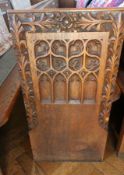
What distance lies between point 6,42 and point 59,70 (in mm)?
597

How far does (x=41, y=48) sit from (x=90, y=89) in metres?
0.29

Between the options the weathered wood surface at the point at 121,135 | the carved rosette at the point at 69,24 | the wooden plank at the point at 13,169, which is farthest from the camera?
the wooden plank at the point at 13,169

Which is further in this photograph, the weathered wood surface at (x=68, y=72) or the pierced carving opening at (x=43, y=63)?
the pierced carving opening at (x=43, y=63)

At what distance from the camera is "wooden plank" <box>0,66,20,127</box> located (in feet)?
2.73

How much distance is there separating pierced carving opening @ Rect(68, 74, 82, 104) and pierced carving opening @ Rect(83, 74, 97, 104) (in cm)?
3

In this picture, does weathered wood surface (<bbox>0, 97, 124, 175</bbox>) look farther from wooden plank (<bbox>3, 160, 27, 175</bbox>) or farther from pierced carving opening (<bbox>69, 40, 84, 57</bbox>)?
pierced carving opening (<bbox>69, 40, 84, 57</bbox>)

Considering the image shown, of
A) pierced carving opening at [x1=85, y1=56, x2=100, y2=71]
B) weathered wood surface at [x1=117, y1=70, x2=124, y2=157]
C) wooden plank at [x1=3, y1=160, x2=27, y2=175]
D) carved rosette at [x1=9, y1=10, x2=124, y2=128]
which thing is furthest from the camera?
wooden plank at [x1=3, y1=160, x2=27, y2=175]

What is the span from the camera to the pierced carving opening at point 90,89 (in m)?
0.87

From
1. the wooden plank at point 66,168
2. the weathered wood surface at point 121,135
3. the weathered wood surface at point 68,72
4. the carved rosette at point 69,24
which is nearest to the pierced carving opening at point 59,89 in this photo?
the weathered wood surface at point 68,72

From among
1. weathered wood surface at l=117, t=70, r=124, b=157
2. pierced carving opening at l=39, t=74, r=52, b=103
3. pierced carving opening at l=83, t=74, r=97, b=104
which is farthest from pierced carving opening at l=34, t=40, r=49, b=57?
weathered wood surface at l=117, t=70, r=124, b=157

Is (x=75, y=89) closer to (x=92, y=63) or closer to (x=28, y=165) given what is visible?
(x=92, y=63)

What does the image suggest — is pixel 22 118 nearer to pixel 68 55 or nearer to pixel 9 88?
pixel 9 88

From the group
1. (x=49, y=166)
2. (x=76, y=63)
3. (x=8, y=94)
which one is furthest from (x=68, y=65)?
(x=49, y=166)

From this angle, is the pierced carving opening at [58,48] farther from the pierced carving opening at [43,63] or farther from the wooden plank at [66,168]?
the wooden plank at [66,168]
